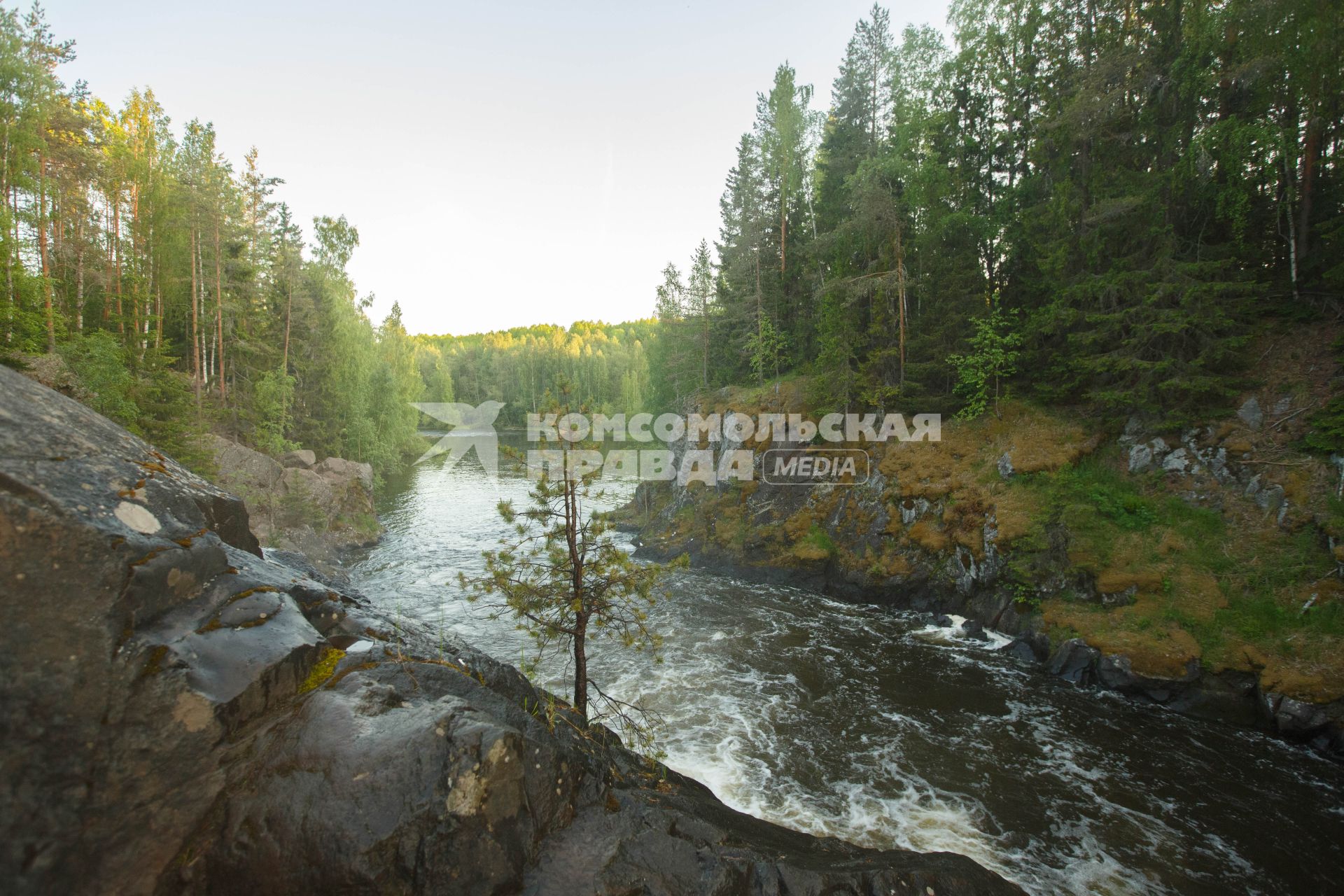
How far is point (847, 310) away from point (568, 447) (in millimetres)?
17928

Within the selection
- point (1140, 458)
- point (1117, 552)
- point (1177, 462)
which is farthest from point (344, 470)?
point (1177, 462)

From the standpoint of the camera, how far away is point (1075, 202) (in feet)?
56.9

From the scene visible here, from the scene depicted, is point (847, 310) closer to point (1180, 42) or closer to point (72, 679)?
point (1180, 42)

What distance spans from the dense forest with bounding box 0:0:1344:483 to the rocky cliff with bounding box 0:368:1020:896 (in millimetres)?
4360

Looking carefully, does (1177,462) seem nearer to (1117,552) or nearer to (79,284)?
(1117,552)

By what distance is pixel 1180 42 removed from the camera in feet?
51.8

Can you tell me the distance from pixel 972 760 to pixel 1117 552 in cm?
775

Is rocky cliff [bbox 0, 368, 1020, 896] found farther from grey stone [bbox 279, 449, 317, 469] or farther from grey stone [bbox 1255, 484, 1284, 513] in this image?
grey stone [bbox 279, 449, 317, 469]

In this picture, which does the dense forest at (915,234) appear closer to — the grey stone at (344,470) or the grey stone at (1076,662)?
the grey stone at (344,470)

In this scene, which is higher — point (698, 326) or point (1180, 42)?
point (1180, 42)

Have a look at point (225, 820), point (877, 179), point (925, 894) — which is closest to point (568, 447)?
point (225, 820)

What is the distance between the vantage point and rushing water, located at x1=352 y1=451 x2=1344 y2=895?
7805mm

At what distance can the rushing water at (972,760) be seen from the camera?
7805mm

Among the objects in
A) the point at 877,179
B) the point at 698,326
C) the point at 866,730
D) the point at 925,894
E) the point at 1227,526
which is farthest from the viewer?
the point at 698,326
